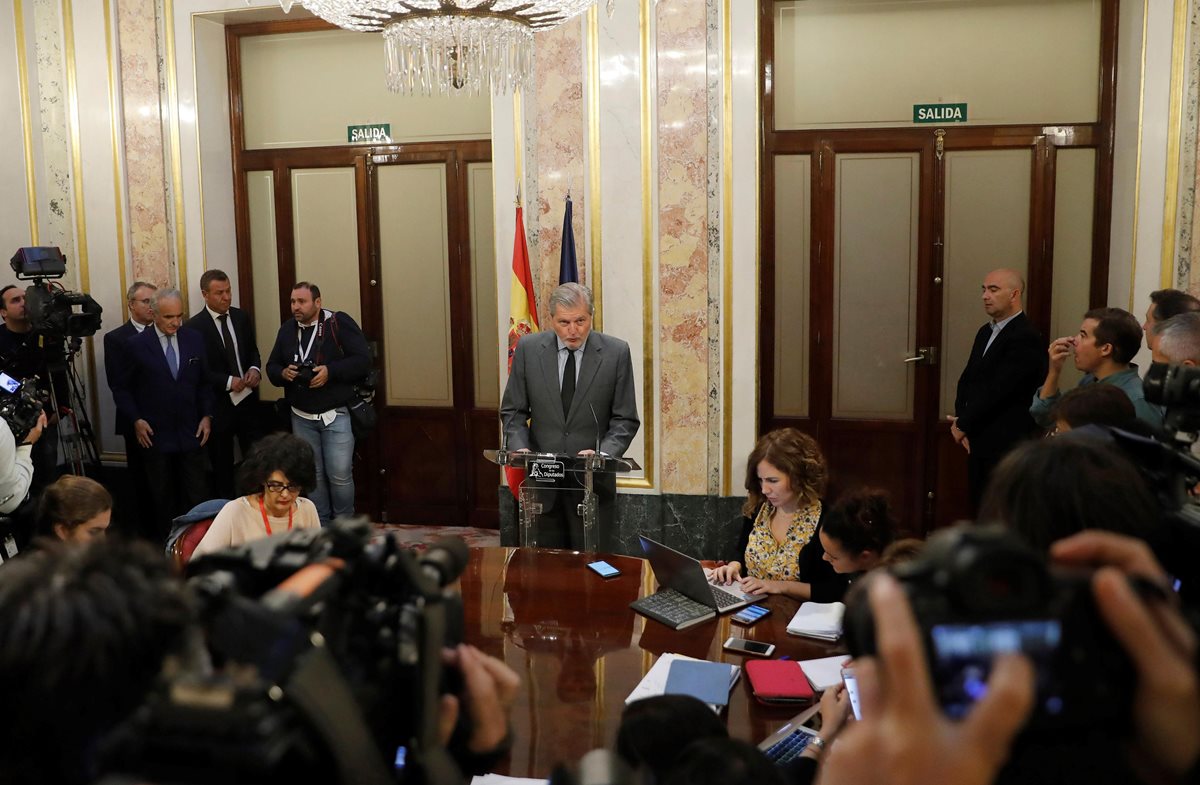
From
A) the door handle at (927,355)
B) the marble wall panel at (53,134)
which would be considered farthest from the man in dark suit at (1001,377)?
the marble wall panel at (53,134)

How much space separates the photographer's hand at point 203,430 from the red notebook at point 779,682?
427 centimetres

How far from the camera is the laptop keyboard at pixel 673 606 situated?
2947 millimetres

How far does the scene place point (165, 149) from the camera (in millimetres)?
6172

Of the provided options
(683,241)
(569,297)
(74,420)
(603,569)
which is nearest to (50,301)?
(74,420)

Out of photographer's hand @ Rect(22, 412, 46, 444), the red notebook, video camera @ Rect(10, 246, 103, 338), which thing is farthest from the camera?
video camera @ Rect(10, 246, 103, 338)

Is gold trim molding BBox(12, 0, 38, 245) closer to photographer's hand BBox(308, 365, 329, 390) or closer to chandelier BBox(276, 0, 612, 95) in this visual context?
photographer's hand BBox(308, 365, 329, 390)

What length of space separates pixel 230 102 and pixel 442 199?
1454 millimetres

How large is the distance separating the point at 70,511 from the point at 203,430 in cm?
299

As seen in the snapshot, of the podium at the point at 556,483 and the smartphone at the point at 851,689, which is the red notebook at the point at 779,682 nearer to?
the smartphone at the point at 851,689

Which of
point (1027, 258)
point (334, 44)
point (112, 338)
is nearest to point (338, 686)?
point (1027, 258)

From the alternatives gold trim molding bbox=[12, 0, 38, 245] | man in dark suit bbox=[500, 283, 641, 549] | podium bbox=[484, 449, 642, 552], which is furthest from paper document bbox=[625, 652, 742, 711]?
gold trim molding bbox=[12, 0, 38, 245]

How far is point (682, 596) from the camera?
309 cm

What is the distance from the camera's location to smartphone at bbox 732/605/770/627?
9.60 ft

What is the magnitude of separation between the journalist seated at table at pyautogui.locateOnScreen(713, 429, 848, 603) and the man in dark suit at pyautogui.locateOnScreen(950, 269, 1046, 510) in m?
1.76
